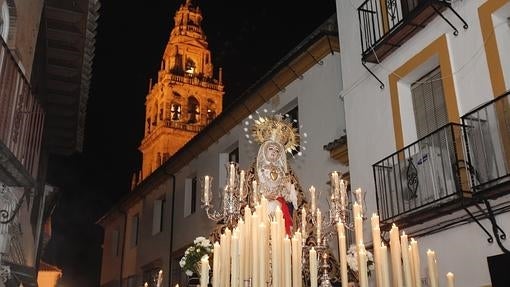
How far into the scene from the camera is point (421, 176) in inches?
353

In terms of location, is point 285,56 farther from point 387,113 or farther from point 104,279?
point 104,279

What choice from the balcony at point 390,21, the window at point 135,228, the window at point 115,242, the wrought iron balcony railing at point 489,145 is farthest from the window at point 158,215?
the wrought iron balcony railing at point 489,145

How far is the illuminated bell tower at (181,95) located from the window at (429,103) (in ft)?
114

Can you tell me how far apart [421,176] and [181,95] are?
38152mm

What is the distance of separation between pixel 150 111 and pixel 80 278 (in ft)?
57.2

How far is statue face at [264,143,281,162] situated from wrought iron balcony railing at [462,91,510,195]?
3.43m

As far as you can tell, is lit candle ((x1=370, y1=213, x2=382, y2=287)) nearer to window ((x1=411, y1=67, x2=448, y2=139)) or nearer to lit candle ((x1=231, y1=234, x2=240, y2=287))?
lit candle ((x1=231, y1=234, x2=240, y2=287))

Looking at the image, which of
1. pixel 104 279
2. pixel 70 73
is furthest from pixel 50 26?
pixel 104 279

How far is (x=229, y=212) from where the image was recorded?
29.9 ft

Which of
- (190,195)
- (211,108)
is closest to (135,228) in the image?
(190,195)

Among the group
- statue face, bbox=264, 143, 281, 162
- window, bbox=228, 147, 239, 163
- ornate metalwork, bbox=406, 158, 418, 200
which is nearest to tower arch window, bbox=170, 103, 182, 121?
window, bbox=228, 147, 239, 163

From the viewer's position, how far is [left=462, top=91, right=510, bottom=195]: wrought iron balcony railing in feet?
25.1

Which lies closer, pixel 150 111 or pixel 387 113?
pixel 387 113

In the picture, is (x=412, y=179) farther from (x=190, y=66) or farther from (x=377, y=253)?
(x=190, y=66)
